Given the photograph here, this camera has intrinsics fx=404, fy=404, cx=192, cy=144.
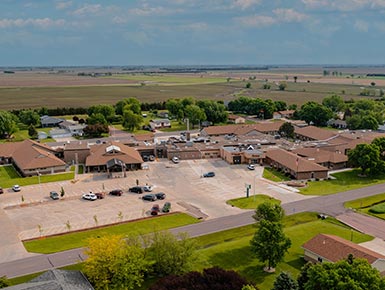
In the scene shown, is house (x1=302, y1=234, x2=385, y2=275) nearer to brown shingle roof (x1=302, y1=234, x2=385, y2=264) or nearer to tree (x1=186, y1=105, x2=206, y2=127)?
brown shingle roof (x1=302, y1=234, x2=385, y2=264)

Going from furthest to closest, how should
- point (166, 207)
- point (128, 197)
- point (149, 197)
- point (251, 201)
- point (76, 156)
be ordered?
point (76, 156) → point (128, 197) → point (149, 197) → point (251, 201) → point (166, 207)

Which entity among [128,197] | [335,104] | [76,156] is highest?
[335,104]

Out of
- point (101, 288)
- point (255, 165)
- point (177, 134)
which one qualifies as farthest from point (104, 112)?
point (101, 288)

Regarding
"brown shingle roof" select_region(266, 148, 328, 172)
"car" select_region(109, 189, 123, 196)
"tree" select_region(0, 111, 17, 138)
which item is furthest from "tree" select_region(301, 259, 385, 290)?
"tree" select_region(0, 111, 17, 138)

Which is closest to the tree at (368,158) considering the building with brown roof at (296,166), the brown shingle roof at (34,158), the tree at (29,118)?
the building with brown roof at (296,166)

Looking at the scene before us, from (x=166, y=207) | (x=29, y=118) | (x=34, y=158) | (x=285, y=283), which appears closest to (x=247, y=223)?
(x=166, y=207)

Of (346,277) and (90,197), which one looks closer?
(346,277)

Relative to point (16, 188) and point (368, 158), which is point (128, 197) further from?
point (368, 158)

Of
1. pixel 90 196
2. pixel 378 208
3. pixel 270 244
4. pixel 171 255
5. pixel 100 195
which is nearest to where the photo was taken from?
pixel 171 255
